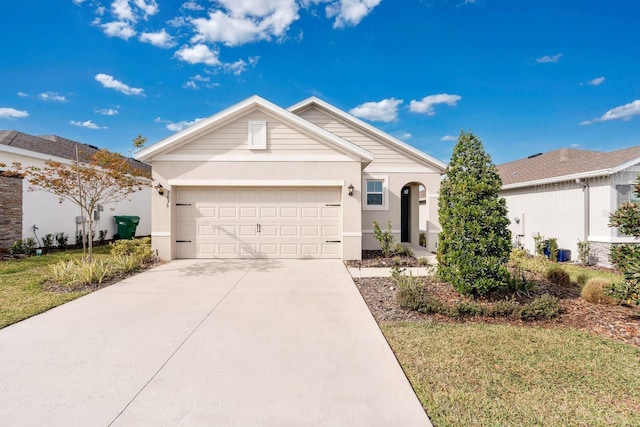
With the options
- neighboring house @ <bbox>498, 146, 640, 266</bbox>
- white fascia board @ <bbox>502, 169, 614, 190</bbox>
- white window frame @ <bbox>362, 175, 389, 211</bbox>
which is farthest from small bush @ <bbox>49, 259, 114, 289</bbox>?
white fascia board @ <bbox>502, 169, 614, 190</bbox>

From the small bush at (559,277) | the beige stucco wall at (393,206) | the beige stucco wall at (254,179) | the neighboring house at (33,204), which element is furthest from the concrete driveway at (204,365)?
the neighboring house at (33,204)

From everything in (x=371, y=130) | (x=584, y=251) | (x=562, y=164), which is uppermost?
(x=371, y=130)

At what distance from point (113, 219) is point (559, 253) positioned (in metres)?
20.2

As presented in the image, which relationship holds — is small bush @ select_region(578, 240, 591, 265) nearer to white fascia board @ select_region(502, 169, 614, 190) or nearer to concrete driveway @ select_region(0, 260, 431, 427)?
white fascia board @ select_region(502, 169, 614, 190)

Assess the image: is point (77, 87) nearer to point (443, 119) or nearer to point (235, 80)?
point (235, 80)

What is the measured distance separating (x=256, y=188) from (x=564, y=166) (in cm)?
1228

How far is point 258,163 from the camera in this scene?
9.18 m

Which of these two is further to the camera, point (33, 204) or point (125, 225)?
point (125, 225)

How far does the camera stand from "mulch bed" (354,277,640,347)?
4.20 m

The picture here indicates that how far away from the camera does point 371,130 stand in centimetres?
1194

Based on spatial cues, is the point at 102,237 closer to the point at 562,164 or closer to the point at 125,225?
the point at 125,225

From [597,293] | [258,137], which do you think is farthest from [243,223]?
[597,293]

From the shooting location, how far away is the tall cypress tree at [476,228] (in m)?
4.88

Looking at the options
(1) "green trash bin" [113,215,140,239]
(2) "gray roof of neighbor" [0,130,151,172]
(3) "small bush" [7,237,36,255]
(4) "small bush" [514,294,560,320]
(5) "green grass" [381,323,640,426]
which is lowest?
(5) "green grass" [381,323,640,426]
